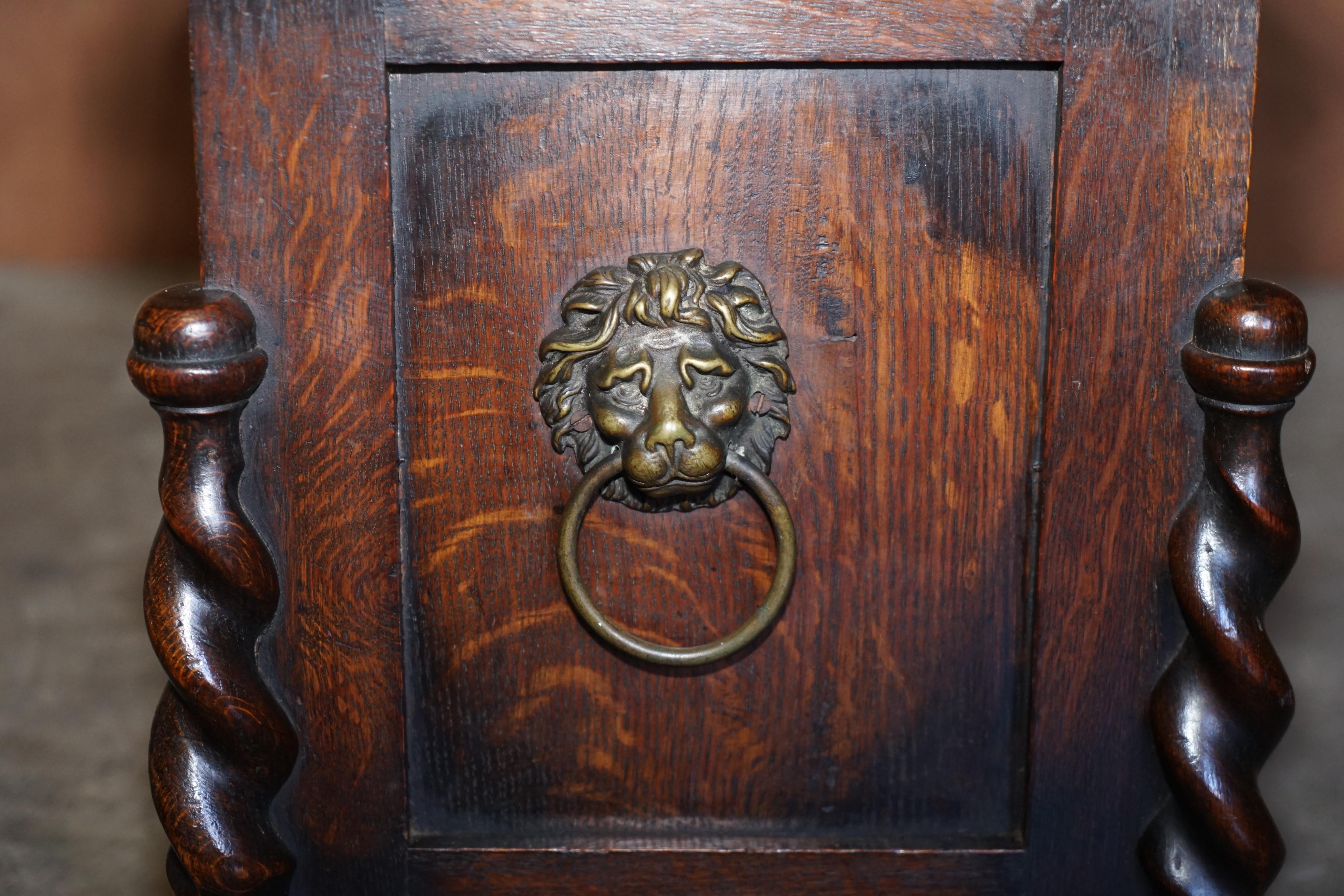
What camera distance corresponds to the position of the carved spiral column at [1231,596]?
70 cm

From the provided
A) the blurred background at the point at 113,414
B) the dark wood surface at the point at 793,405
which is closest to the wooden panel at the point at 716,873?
the dark wood surface at the point at 793,405

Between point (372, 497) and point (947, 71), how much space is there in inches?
14.3

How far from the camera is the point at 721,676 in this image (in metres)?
0.78

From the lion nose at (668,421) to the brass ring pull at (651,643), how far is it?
0.03 metres

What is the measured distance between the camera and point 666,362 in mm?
724

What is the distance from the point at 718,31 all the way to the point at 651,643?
1.03 feet

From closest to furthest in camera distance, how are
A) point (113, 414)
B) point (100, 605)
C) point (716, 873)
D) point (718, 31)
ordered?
point (718, 31) < point (716, 873) < point (100, 605) < point (113, 414)

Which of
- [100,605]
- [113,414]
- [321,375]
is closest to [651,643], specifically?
[321,375]

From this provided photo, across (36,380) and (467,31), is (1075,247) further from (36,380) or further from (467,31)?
(36,380)

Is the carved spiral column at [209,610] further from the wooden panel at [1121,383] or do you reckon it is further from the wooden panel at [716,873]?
the wooden panel at [1121,383]

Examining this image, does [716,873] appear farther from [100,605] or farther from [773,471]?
[100,605]

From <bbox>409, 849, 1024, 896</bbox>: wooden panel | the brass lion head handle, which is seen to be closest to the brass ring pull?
the brass lion head handle

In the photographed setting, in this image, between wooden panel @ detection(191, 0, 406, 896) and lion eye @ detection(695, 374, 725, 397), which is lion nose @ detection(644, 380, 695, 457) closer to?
lion eye @ detection(695, 374, 725, 397)

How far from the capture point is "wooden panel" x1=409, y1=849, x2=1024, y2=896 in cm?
79
